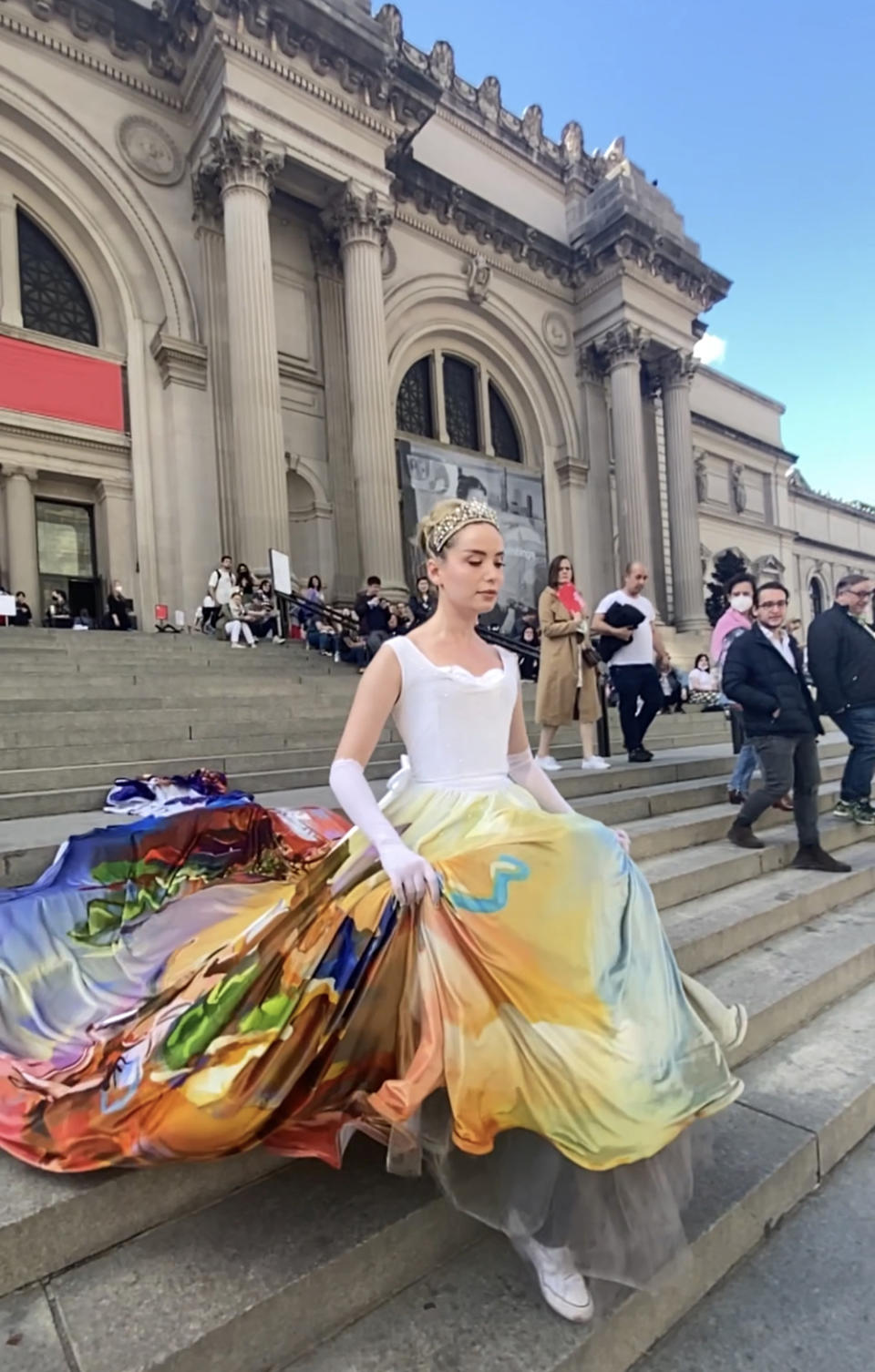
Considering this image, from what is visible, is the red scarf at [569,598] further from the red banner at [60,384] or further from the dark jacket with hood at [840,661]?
the red banner at [60,384]

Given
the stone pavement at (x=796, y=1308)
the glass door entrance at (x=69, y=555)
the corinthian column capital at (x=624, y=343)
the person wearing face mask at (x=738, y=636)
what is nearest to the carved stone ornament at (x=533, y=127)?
the corinthian column capital at (x=624, y=343)

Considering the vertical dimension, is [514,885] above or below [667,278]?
below

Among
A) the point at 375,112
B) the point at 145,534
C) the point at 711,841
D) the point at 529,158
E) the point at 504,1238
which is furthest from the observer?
the point at 529,158

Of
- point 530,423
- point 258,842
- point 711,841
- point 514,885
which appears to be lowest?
point 711,841

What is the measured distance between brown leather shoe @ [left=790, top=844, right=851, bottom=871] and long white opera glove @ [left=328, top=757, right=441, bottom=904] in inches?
141

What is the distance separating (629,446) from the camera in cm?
2150

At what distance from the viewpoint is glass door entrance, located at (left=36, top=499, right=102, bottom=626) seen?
14648 millimetres

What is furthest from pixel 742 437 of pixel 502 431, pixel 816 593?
pixel 502 431

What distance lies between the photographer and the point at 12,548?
46.0ft

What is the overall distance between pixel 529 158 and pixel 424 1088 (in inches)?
1039

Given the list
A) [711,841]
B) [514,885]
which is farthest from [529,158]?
[514,885]

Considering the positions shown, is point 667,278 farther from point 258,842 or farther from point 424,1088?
point 424,1088

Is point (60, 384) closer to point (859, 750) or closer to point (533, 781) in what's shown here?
point (859, 750)

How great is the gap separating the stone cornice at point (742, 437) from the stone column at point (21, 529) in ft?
81.1
